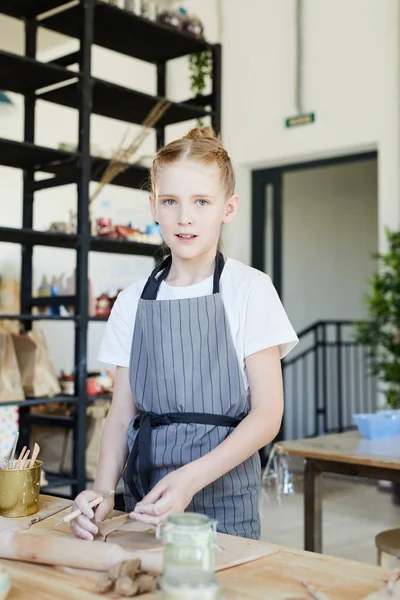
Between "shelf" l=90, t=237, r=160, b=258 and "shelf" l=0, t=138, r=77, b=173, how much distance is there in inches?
17.5

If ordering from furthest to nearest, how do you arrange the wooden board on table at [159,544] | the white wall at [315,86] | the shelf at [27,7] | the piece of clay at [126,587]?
the white wall at [315,86]
the shelf at [27,7]
the wooden board on table at [159,544]
the piece of clay at [126,587]

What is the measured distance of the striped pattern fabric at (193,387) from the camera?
1286 mm

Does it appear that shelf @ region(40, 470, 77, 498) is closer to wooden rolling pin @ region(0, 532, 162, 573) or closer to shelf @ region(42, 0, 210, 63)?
shelf @ region(42, 0, 210, 63)

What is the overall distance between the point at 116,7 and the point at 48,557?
11.2 feet

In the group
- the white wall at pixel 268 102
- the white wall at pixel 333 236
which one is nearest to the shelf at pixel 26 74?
the white wall at pixel 268 102

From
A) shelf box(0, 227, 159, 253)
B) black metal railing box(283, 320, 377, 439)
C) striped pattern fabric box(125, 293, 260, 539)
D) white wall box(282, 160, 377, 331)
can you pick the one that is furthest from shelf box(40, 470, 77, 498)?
white wall box(282, 160, 377, 331)

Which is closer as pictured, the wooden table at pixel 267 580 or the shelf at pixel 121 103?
the wooden table at pixel 267 580

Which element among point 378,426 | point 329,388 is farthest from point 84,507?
point 329,388

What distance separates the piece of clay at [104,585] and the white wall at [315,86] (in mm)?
4297

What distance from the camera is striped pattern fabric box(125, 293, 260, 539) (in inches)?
50.6

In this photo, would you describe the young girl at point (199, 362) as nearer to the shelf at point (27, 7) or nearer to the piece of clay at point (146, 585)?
the piece of clay at point (146, 585)

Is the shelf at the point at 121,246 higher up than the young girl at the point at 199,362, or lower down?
higher up

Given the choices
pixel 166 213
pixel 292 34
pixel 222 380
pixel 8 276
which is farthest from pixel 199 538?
pixel 8 276

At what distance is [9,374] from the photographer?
3521 millimetres
